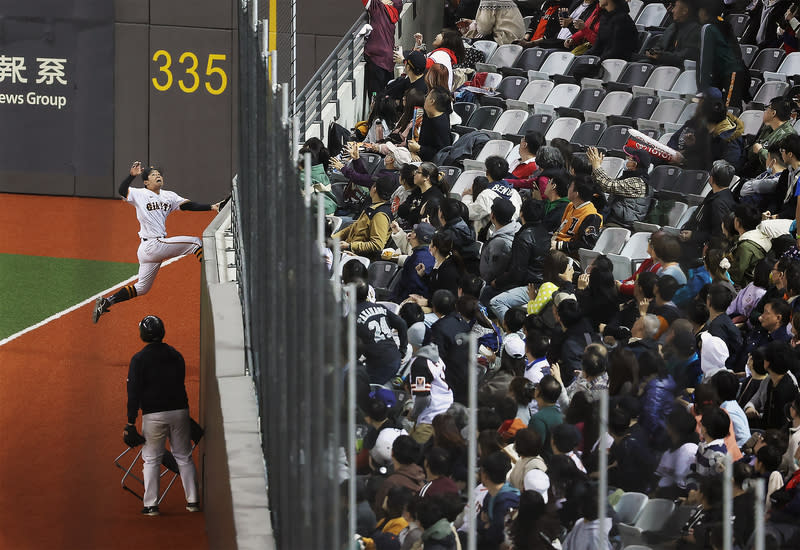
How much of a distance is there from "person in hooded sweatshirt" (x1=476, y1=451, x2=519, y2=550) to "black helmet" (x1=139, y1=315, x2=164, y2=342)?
4.68 m

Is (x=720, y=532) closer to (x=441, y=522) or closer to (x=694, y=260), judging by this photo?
(x=441, y=522)

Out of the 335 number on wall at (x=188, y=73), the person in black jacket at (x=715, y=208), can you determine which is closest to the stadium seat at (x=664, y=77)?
the person in black jacket at (x=715, y=208)

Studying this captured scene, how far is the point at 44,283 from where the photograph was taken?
14680 millimetres

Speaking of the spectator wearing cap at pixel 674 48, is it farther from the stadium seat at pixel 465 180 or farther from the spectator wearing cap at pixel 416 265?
the spectator wearing cap at pixel 416 265

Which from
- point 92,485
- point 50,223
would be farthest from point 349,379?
point 50,223

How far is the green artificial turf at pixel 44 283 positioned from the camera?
44.2 ft

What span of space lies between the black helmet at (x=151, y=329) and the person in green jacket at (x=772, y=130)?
4292 millimetres

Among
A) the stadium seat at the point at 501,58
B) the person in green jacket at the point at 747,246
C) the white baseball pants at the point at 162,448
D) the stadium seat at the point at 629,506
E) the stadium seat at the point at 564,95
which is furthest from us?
the stadium seat at the point at 501,58

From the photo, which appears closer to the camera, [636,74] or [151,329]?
[151,329]

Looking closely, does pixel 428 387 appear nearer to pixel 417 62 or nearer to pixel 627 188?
pixel 627 188

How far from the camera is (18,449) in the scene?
9969mm

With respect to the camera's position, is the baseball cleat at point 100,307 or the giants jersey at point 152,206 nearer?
the giants jersey at point 152,206

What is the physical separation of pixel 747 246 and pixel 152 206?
20.8ft

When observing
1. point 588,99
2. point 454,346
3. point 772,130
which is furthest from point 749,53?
point 454,346
